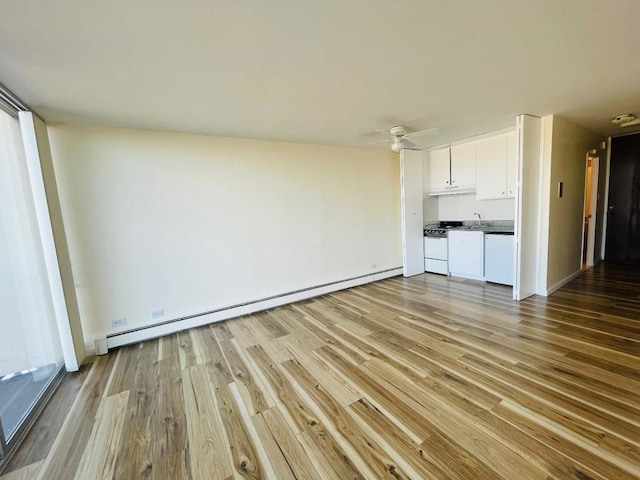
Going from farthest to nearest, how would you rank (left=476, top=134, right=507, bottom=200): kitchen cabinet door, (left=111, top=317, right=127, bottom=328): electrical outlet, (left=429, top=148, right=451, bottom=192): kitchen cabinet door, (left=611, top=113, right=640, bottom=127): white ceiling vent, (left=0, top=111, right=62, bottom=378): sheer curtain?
(left=429, top=148, right=451, bottom=192): kitchen cabinet door → (left=476, top=134, right=507, bottom=200): kitchen cabinet door → (left=611, top=113, right=640, bottom=127): white ceiling vent → (left=111, top=317, right=127, bottom=328): electrical outlet → (left=0, top=111, right=62, bottom=378): sheer curtain

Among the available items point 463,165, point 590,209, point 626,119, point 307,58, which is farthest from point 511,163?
point 307,58

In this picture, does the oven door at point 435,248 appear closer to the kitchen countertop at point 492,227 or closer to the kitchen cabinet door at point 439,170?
the kitchen countertop at point 492,227

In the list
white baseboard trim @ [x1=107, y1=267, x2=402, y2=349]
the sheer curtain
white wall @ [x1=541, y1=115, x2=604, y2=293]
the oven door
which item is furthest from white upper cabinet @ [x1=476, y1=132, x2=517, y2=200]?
the sheer curtain

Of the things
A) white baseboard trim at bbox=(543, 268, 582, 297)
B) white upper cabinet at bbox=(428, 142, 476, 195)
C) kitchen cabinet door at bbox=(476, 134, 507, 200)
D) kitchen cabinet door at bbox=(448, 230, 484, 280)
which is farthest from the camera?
white upper cabinet at bbox=(428, 142, 476, 195)

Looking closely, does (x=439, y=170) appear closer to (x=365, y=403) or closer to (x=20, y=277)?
(x=365, y=403)

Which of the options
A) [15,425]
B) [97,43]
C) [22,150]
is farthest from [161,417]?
[22,150]

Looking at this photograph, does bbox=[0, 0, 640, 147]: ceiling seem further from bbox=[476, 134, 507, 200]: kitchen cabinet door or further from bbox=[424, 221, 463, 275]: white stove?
bbox=[424, 221, 463, 275]: white stove

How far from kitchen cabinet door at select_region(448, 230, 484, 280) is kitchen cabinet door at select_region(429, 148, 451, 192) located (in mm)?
942

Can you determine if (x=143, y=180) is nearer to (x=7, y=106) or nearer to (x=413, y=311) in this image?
(x=7, y=106)

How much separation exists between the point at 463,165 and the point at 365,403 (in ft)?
14.6

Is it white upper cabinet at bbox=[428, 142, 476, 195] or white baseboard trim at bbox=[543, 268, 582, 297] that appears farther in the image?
white upper cabinet at bbox=[428, 142, 476, 195]

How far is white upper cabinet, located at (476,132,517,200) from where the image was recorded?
4.21m

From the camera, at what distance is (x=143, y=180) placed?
10.4ft

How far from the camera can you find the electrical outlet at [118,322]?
3.06 meters
